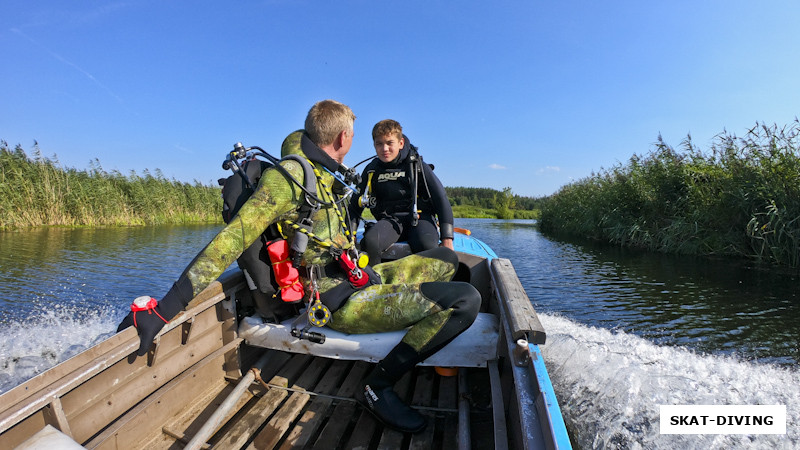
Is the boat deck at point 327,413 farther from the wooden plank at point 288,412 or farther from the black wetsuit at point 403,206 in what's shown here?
the black wetsuit at point 403,206

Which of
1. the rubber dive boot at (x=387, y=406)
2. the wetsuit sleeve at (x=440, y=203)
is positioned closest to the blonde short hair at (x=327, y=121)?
the rubber dive boot at (x=387, y=406)

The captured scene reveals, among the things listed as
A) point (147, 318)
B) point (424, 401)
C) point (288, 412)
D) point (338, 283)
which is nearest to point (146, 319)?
point (147, 318)

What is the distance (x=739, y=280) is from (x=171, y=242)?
47.6 ft

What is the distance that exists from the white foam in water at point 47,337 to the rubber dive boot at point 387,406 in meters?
2.93

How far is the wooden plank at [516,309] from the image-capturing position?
1.93m

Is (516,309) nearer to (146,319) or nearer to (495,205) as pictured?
(146,319)

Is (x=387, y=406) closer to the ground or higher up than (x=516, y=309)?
closer to the ground

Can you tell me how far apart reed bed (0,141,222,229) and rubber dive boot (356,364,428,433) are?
16107 millimetres

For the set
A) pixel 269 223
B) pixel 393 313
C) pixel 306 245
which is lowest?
pixel 393 313

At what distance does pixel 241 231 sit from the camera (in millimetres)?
1933

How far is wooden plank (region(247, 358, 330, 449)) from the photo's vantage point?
7.27ft

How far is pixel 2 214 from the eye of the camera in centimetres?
1278

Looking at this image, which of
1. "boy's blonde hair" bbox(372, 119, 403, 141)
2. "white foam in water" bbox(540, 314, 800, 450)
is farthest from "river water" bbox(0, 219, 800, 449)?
"boy's blonde hair" bbox(372, 119, 403, 141)

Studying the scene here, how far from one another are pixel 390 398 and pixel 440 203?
2104mm
